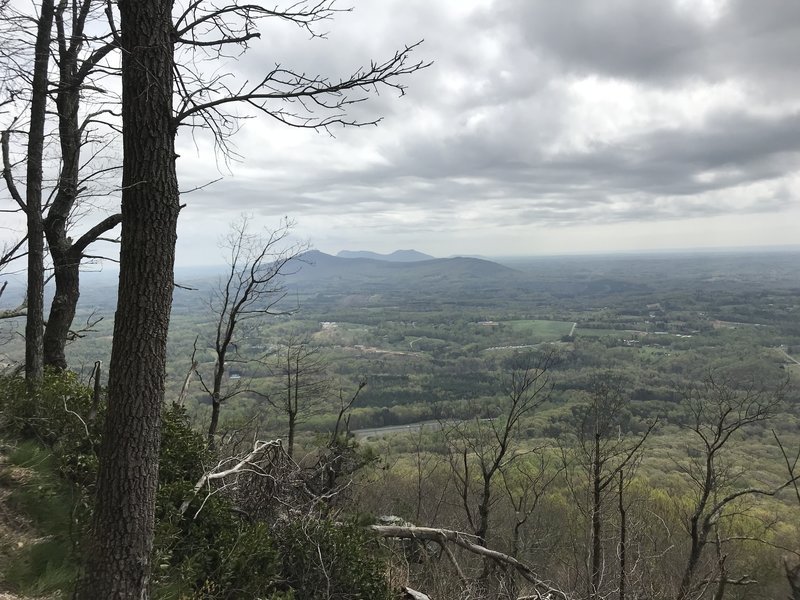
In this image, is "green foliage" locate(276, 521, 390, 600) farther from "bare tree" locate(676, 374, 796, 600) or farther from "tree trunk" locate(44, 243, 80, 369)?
"bare tree" locate(676, 374, 796, 600)

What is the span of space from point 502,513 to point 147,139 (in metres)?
23.0

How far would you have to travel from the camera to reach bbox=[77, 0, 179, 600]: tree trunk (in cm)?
283

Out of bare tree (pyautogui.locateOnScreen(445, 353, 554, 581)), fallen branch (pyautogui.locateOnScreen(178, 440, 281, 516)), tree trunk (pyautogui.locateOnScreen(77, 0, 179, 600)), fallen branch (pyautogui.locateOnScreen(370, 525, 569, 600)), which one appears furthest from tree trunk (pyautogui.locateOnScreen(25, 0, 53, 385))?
bare tree (pyautogui.locateOnScreen(445, 353, 554, 581))

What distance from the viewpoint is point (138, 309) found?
2.89 meters

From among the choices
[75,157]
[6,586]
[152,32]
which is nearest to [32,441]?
[6,586]

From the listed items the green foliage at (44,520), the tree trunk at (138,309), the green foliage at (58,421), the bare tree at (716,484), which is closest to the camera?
the tree trunk at (138,309)

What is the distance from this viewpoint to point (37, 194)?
621 cm

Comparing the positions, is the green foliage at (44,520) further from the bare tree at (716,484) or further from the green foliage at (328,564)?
the bare tree at (716,484)

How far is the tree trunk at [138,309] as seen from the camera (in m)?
2.83

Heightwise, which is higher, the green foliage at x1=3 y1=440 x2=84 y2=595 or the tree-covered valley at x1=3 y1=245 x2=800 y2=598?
the green foliage at x1=3 y1=440 x2=84 y2=595

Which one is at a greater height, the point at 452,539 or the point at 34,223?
the point at 34,223

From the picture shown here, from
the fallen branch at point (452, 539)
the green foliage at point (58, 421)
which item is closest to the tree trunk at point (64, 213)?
the green foliage at point (58, 421)

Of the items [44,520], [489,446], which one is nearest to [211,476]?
[44,520]

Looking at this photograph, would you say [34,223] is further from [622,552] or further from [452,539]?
[622,552]
